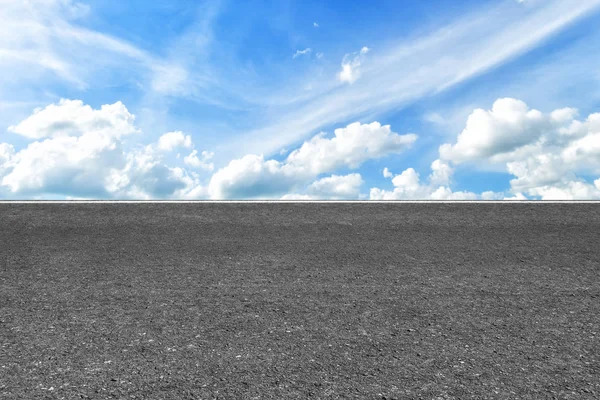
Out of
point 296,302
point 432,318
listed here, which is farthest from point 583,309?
point 296,302

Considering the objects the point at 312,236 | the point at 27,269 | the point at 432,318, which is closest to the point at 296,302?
the point at 432,318

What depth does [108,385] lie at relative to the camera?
10.4 feet

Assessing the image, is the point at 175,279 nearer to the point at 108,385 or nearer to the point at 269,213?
the point at 108,385

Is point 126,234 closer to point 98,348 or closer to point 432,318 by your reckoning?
point 98,348

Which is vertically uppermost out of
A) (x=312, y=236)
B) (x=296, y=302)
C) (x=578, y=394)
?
(x=312, y=236)

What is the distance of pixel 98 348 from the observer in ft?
12.1

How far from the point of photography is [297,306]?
14.6 ft

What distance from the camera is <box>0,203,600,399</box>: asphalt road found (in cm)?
325

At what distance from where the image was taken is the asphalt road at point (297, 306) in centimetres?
325

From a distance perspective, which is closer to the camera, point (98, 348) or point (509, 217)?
point (98, 348)

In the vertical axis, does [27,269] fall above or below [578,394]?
above

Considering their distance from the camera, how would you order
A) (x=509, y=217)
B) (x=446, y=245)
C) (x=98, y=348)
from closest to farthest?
(x=98, y=348)
(x=446, y=245)
(x=509, y=217)

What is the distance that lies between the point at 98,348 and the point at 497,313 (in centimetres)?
350

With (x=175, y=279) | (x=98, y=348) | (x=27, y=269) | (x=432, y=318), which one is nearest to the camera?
(x=98, y=348)
